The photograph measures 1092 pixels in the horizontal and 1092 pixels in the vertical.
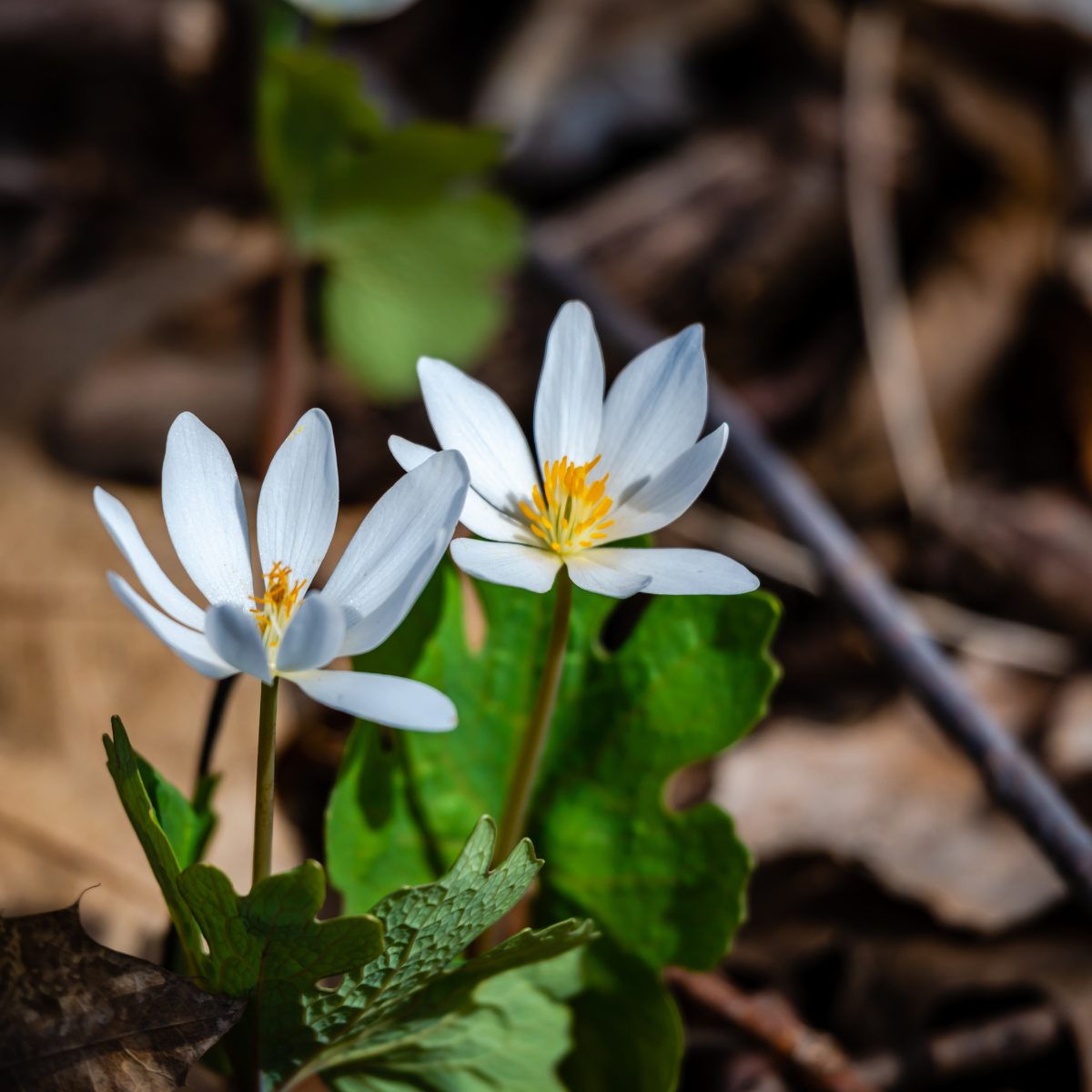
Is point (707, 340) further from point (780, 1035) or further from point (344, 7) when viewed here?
point (780, 1035)

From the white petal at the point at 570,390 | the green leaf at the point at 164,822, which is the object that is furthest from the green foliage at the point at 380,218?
the green leaf at the point at 164,822

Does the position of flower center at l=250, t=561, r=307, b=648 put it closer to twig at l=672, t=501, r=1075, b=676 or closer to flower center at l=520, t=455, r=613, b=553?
flower center at l=520, t=455, r=613, b=553

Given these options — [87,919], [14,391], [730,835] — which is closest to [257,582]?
[87,919]

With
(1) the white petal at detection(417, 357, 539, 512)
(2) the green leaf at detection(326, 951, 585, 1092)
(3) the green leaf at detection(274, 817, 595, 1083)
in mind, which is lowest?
(2) the green leaf at detection(326, 951, 585, 1092)

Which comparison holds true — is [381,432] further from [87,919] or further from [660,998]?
[660,998]

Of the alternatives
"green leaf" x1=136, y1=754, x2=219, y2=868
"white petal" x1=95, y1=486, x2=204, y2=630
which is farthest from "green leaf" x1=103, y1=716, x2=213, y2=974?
"white petal" x1=95, y1=486, x2=204, y2=630
